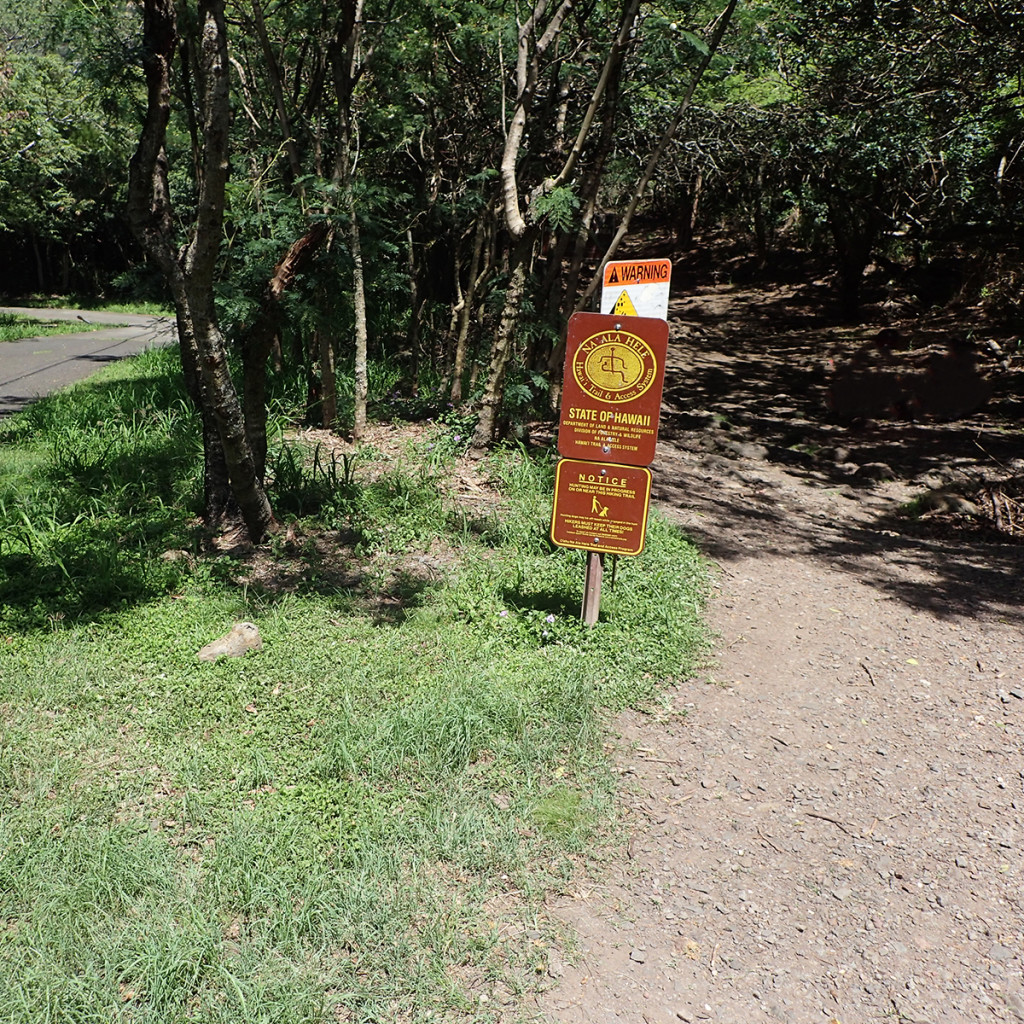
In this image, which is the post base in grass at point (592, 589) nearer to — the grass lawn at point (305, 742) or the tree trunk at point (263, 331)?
the grass lawn at point (305, 742)

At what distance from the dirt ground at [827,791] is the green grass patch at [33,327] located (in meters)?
14.6

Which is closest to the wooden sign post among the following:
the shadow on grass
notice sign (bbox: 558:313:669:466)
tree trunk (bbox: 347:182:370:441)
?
notice sign (bbox: 558:313:669:466)

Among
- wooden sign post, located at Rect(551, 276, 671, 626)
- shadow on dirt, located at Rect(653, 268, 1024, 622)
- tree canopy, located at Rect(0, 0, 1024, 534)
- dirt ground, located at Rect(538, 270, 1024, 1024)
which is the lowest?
dirt ground, located at Rect(538, 270, 1024, 1024)

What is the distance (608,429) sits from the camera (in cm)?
466

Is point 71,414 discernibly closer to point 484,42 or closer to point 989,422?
point 484,42

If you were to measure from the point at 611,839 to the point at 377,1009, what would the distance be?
3.69 ft

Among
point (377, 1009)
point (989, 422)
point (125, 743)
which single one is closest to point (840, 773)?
point (377, 1009)

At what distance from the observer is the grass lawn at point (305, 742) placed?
9.19 ft

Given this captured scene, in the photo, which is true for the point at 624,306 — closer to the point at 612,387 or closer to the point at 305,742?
the point at 612,387

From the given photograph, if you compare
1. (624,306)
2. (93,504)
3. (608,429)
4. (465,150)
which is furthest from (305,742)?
(465,150)

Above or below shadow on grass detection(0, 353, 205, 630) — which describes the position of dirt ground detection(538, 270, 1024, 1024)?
below

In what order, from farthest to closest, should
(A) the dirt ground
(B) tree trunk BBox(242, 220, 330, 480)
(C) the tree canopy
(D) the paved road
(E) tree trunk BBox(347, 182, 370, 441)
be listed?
(D) the paved road < (E) tree trunk BBox(347, 182, 370, 441) < (C) the tree canopy < (B) tree trunk BBox(242, 220, 330, 480) < (A) the dirt ground

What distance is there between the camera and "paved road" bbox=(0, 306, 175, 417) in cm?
1141

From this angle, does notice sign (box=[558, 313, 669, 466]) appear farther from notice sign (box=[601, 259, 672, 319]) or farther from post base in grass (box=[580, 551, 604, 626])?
post base in grass (box=[580, 551, 604, 626])
